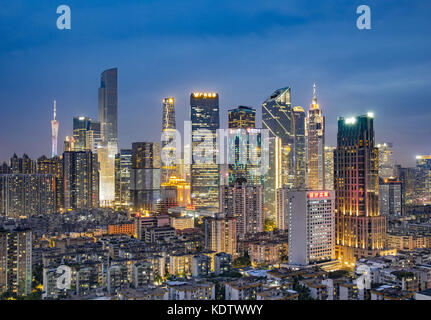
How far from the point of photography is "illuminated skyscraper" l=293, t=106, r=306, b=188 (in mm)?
20956

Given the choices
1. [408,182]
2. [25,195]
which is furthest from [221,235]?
[408,182]

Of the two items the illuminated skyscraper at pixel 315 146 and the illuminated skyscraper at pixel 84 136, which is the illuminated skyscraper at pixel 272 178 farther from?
the illuminated skyscraper at pixel 84 136

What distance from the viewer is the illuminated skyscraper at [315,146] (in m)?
16.9

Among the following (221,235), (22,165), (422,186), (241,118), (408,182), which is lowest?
(221,235)

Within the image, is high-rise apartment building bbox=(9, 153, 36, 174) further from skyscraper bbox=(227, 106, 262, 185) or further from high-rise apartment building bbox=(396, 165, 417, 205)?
high-rise apartment building bbox=(396, 165, 417, 205)

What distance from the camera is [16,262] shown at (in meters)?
6.85

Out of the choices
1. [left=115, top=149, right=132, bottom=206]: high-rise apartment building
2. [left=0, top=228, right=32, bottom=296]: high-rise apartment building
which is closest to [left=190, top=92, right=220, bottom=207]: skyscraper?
[left=115, top=149, right=132, bottom=206]: high-rise apartment building

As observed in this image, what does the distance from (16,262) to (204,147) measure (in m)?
17.9

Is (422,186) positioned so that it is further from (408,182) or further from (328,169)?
(328,169)

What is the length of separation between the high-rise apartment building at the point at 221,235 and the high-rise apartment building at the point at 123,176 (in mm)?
13208

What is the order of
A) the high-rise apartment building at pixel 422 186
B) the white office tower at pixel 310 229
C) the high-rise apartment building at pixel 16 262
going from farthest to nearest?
1. the high-rise apartment building at pixel 422 186
2. the white office tower at pixel 310 229
3. the high-rise apartment building at pixel 16 262

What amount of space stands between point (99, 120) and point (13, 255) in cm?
2501

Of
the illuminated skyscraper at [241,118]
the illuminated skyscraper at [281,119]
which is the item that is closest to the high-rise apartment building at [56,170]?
the illuminated skyscraper at [241,118]
